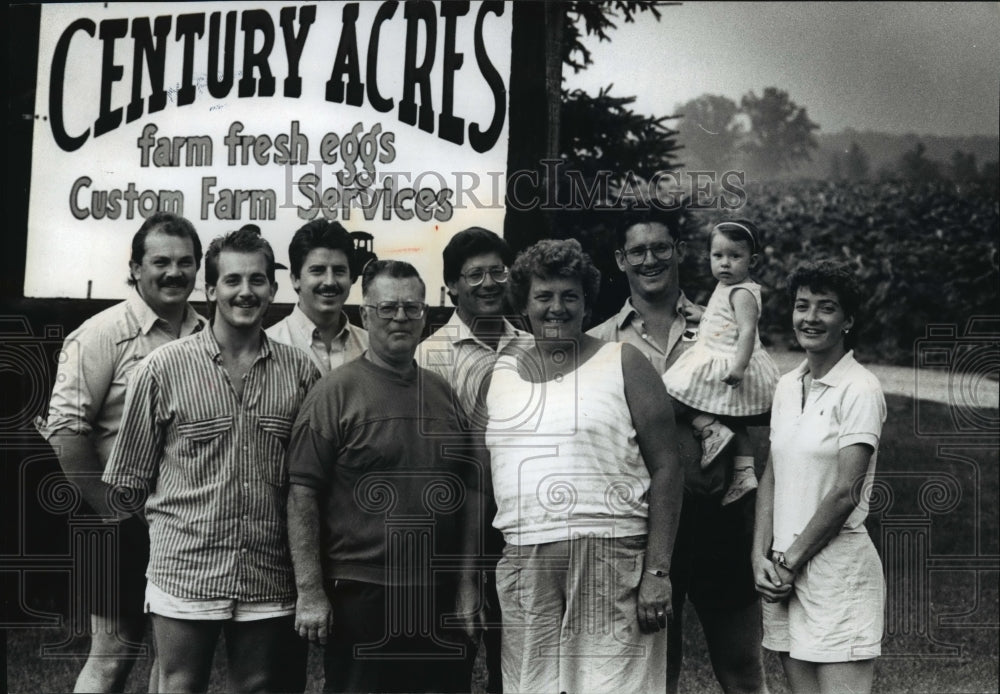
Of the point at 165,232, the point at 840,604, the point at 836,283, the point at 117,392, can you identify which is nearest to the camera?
the point at 840,604

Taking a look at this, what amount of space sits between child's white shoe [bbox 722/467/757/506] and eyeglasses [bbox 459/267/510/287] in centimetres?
117

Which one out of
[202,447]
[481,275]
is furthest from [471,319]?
[202,447]

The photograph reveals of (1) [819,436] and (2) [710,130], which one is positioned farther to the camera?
(2) [710,130]

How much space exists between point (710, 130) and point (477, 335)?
140 cm

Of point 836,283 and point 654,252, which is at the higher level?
point 654,252

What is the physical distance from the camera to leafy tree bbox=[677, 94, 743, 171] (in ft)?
15.8

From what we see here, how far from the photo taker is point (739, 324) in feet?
14.3

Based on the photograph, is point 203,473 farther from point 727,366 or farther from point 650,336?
point 727,366

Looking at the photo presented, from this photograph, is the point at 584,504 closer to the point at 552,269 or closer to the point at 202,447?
the point at 552,269

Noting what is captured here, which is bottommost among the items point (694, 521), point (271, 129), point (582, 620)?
point (582, 620)

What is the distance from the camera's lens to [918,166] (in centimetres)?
677

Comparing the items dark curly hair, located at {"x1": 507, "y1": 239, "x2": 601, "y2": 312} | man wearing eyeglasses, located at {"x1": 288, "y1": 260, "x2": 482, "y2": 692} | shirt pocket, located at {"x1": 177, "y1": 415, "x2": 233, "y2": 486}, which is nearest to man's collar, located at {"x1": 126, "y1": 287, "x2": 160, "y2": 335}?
shirt pocket, located at {"x1": 177, "y1": 415, "x2": 233, "y2": 486}

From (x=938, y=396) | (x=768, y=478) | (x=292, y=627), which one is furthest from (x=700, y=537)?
(x=292, y=627)

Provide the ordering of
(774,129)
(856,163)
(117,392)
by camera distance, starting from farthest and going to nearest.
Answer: (856,163), (774,129), (117,392)
